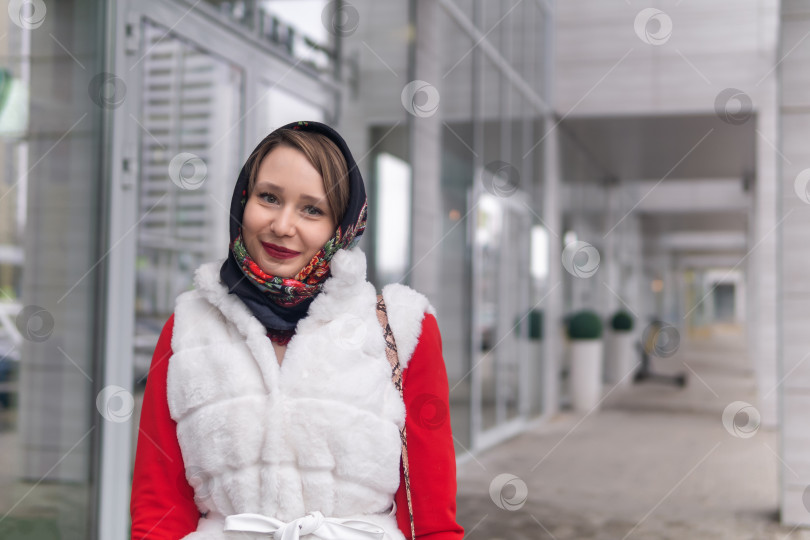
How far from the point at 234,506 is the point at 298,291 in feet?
1.25

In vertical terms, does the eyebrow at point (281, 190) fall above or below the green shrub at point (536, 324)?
above

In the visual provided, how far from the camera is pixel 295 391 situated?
138 cm

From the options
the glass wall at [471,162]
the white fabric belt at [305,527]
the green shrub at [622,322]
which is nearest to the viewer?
the white fabric belt at [305,527]

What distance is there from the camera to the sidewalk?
5082 millimetres

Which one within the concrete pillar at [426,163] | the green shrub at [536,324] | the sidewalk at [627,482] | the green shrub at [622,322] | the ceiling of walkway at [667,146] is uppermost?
the ceiling of walkway at [667,146]

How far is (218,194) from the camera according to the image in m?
5.25

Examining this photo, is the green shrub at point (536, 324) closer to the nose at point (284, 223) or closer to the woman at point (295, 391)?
the woman at point (295, 391)

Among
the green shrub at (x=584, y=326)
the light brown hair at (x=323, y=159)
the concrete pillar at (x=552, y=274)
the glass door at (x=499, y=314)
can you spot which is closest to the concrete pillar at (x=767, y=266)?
the green shrub at (x=584, y=326)

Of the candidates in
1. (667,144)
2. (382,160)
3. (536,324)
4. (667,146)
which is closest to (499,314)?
(536,324)

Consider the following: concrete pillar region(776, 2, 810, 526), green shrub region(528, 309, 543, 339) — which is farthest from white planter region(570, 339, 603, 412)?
concrete pillar region(776, 2, 810, 526)

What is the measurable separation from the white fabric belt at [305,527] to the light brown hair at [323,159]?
0.50m

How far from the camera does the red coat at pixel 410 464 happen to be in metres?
1.39

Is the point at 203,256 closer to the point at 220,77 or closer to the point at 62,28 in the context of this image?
the point at 220,77

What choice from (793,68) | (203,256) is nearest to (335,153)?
(203,256)
